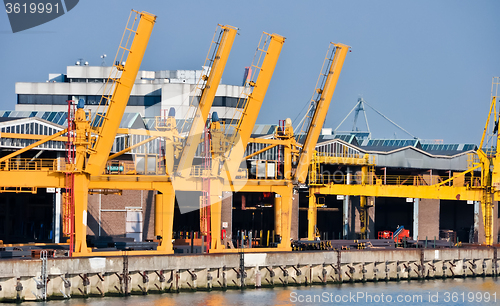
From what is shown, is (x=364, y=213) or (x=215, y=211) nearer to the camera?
(x=215, y=211)

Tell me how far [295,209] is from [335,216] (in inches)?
647

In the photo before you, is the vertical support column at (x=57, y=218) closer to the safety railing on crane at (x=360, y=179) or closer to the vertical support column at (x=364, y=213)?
the safety railing on crane at (x=360, y=179)

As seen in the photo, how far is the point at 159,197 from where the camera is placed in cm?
5428

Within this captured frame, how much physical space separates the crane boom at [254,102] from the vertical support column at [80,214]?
10642 millimetres

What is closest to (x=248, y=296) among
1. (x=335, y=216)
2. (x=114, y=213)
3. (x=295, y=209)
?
(x=114, y=213)

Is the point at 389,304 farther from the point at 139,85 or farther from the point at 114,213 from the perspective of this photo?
the point at 139,85

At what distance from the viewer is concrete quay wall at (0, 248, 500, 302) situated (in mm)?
40938

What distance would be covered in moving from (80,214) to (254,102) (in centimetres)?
1416

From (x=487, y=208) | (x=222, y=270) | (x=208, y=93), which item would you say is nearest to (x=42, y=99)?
(x=208, y=93)

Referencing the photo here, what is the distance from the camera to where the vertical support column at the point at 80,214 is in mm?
44906

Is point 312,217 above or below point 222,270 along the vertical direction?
above

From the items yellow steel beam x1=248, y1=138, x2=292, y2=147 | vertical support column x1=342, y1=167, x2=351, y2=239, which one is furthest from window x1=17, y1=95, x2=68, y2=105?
yellow steel beam x1=248, y1=138, x2=292, y2=147

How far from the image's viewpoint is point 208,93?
162 ft

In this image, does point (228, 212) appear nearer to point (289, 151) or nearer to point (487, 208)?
point (289, 151)
